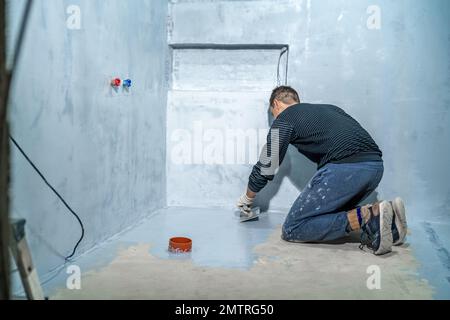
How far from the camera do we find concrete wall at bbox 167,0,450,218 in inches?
112

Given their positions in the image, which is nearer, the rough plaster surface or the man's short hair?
the rough plaster surface

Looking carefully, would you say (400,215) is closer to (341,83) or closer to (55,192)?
(341,83)

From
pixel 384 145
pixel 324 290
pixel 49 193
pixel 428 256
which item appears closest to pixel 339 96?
pixel 384 145

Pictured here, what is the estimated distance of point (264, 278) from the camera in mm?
1735

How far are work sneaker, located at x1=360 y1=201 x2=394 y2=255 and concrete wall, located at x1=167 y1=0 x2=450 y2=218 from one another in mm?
920

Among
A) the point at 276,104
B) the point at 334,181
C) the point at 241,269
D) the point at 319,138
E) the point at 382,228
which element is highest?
the point at 276,104

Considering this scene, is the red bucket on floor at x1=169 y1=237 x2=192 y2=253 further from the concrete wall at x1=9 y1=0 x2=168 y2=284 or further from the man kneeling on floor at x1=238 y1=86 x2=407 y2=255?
the man kneeling on floor at x1=238 y1=86 x2=407 y2=255

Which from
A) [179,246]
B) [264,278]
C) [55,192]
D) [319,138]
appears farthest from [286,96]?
[55,192]

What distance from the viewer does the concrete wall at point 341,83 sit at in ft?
9.36

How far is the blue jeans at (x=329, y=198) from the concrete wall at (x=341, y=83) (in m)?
0.77

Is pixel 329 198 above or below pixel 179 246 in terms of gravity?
above

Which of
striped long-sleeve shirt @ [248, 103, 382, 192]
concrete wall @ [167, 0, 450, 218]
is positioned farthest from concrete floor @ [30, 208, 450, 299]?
concrete wall @ [167, 0, 450, 218]

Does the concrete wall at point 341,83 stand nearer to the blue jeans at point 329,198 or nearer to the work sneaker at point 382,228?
the blue jeans at point 329,198

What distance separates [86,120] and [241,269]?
936 mm
